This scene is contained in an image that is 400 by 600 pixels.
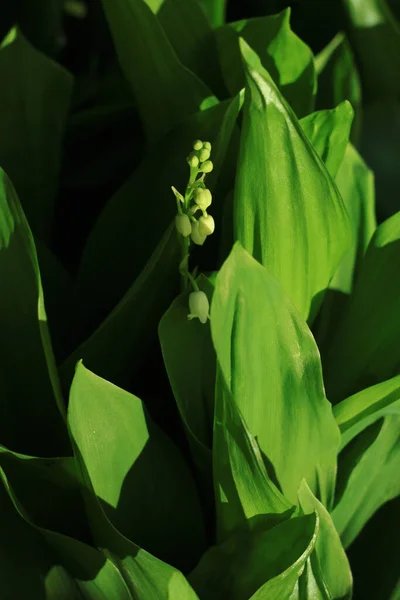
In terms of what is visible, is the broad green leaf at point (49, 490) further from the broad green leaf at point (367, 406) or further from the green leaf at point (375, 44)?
the green leaf at point (375, 44)

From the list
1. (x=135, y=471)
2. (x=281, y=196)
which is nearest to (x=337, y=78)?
(x=281, y=196)

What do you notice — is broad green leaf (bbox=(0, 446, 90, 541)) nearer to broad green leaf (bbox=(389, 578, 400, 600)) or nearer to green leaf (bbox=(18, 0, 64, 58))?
broad green leaf (bbox=(389, 578, 400, 600))

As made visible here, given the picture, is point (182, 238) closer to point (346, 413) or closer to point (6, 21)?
point (346, 413)

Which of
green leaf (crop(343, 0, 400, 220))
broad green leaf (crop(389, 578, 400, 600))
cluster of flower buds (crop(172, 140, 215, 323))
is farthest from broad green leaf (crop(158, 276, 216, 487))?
green leaf (crop(343, 0, 400, 220))

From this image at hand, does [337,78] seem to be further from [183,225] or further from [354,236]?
[183,225]

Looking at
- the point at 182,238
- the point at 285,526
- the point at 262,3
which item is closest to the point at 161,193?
the point at 182,238
